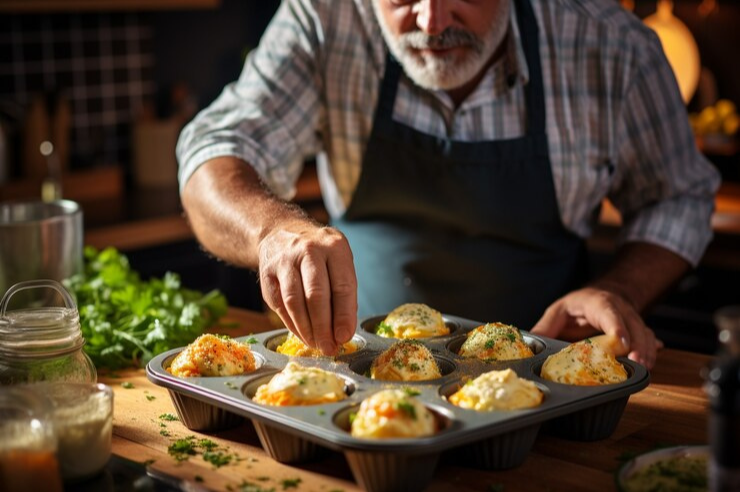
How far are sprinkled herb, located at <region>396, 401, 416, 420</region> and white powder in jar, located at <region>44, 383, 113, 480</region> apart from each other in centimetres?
42

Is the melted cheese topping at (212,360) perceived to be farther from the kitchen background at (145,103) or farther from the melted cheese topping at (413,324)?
the kitchen background at (145,103)

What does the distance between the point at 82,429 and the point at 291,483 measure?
30 cm

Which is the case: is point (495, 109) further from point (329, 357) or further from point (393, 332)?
point (329, 357)

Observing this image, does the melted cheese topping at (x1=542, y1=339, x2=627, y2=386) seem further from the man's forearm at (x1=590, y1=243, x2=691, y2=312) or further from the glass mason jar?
the glass mason jar

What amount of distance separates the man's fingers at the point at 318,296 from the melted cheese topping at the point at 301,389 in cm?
9

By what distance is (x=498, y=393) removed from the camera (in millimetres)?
1535

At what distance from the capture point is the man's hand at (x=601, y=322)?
2.01 m

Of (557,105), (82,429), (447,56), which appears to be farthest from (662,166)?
(82,429)

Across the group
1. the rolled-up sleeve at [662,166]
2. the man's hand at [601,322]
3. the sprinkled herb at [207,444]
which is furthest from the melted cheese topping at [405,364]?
the rolled-up sleeve at [662,166]

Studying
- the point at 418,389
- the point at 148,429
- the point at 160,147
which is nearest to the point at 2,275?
the point at 148,429

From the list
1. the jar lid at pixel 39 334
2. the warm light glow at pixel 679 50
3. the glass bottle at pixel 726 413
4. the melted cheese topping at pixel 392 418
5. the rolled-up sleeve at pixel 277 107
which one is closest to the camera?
the glass bottle at pixel 726 413

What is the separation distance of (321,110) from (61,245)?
2.73 ft

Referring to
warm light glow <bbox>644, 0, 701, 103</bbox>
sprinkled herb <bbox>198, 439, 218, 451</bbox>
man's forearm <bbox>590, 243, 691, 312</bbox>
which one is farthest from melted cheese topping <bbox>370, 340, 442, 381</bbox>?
warm light glow <bbox>644, 0, 701, 103</bbox>

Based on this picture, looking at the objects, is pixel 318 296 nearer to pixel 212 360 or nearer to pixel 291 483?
pixel 212 360
